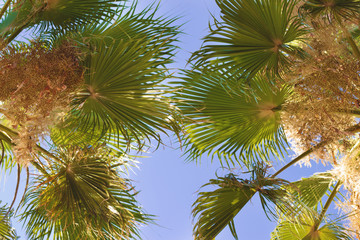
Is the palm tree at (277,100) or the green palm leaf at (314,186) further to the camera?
the green palm leaf at (314,186)

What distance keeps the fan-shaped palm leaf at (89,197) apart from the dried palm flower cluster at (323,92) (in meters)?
1.40

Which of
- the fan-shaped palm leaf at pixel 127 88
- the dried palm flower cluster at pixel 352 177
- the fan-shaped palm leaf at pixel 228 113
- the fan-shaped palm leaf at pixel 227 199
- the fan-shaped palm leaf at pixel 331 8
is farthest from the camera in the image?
the fan-shaped palm leaf at pixel 228 113

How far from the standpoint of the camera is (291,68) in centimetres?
257

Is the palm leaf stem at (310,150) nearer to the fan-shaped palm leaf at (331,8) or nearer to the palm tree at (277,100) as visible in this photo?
the palm tree at (277,100)

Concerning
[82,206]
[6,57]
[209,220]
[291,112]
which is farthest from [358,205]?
[6,57]

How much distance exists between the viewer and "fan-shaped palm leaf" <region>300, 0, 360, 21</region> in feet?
7.19

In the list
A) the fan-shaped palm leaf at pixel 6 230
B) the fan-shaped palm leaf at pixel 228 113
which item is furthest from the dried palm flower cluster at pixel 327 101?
the fan-shaped palm leaf at pixel 6 230

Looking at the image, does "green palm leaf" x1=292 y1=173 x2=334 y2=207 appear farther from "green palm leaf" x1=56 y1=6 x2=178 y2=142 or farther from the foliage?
"green palm leaf" x1=56 y1=6 x2=178 y2=142

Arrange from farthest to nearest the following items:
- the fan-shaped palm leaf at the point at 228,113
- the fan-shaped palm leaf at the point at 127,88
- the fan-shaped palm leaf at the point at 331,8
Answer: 1. the fan-shaped palm leaf at the point at 228,113
2. the fan-shaped palm leaf at the point at 127,88
3. the fan-shaped palm leaf at the point at 331,8

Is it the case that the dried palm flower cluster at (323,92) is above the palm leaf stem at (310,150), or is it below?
above

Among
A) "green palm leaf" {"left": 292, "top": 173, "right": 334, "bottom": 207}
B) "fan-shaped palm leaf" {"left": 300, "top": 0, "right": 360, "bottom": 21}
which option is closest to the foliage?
"fan-shaped palm leaf" {"left": 300, "top": 0, "right": 360, "bottom": 21}

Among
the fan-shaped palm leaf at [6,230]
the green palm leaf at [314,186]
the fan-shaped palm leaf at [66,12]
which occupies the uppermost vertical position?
the fan-shaped palm leaf at [66,12]

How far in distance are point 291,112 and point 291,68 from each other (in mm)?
336

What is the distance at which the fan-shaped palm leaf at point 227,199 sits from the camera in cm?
255
